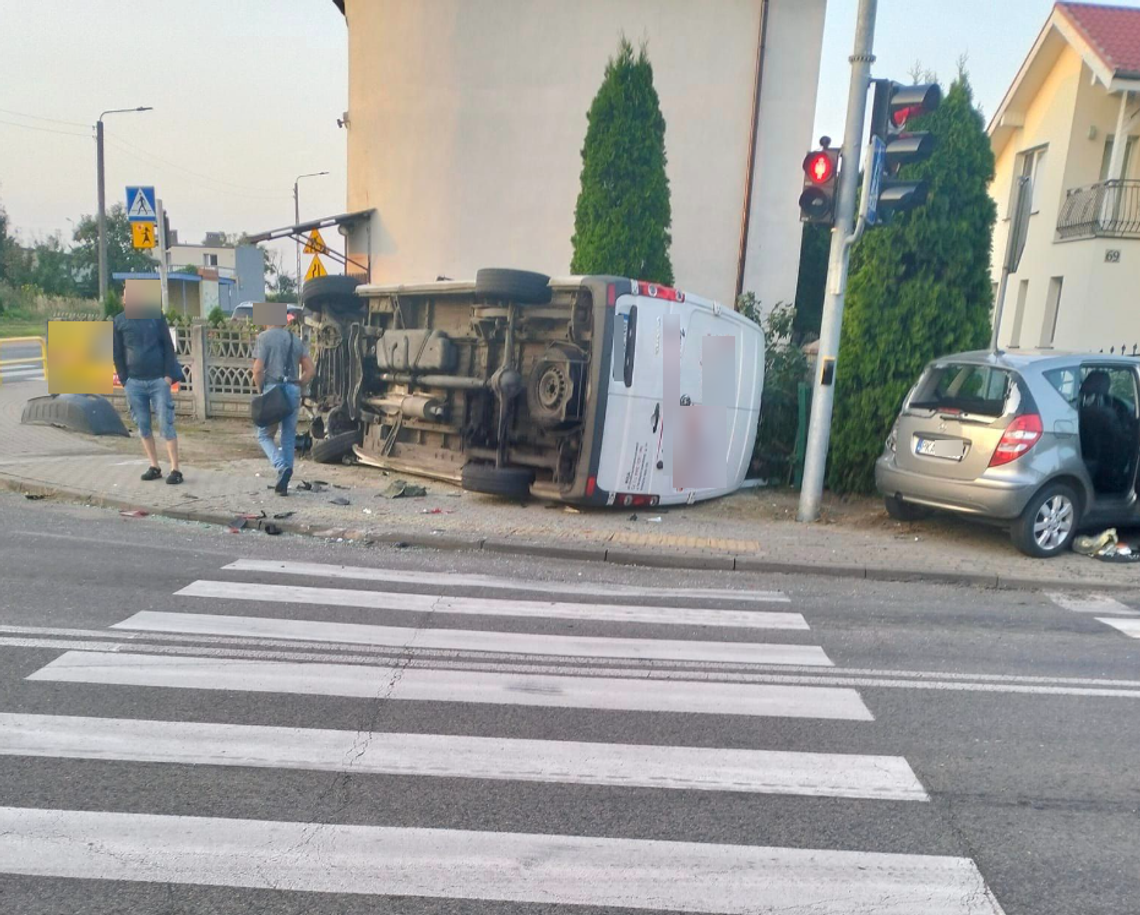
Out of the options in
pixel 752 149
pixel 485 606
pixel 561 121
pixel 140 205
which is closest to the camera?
pixel 485 606

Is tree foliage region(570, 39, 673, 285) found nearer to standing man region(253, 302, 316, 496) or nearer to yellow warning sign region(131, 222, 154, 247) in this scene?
standing man region(253, 302, 316, 496)

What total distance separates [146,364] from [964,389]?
817cm

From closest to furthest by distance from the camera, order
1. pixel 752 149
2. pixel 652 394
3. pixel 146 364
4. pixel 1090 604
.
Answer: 1. pixel 1090 604
2. pixel 652 394
3. pixel 146 364
4. pixel 752 149

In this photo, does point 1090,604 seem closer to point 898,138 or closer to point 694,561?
point 694,561

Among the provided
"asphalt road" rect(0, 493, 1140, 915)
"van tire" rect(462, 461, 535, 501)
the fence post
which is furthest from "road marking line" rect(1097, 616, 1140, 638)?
the fence post

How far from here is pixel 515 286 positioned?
832cm

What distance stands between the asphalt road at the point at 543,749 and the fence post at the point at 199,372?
810cm

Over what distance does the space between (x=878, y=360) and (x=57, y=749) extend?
8.99 meters

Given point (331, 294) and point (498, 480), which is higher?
point (331, 294)

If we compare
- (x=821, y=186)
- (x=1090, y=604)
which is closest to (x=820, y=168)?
(x=821, y=186)

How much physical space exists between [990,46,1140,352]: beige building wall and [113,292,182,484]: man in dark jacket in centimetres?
1614

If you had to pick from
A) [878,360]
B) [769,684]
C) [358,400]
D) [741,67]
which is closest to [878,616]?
[769,684]

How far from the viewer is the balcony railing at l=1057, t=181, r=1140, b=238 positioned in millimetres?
18531

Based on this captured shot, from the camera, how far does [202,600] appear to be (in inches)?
227
